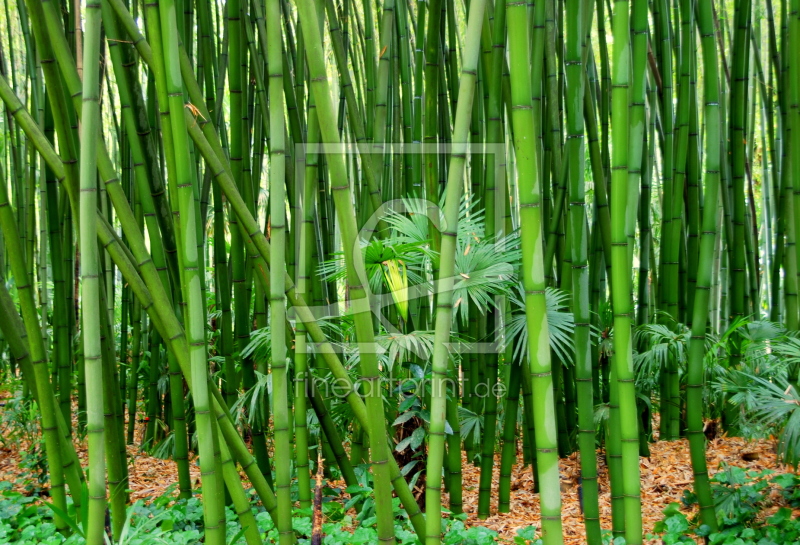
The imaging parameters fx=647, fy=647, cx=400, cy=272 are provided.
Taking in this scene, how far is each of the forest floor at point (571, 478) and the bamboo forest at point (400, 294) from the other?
0.05 ft

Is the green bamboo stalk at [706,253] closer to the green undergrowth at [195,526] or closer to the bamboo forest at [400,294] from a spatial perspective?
the bamboo forest at [400,294]

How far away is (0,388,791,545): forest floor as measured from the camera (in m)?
2.02

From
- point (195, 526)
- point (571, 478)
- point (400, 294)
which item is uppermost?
point (400, 294)

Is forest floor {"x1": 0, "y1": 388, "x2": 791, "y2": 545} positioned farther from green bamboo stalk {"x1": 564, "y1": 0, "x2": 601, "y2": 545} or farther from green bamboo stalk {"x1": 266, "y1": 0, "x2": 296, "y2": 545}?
green bamboo stalk {"x1": 266, "y1": 0, "x2": 296, "y2": 545}

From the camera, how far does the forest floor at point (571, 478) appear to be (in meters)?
2.02

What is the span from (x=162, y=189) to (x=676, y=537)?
4.86 feet

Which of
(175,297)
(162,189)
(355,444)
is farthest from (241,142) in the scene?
(355,444)

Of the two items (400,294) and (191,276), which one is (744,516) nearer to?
(400,294)

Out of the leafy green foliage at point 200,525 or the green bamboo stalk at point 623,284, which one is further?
the leafy green foliage at point 200,525

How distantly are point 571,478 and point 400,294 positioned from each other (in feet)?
3.68

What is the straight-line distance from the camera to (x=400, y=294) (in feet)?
5.45

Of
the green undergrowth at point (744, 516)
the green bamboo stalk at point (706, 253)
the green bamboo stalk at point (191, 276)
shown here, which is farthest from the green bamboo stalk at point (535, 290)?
the green undergrowth at point (744, 516)

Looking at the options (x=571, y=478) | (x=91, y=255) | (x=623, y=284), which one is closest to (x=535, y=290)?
(x=623, y=284)

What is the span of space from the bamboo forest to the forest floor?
0.01 meters
